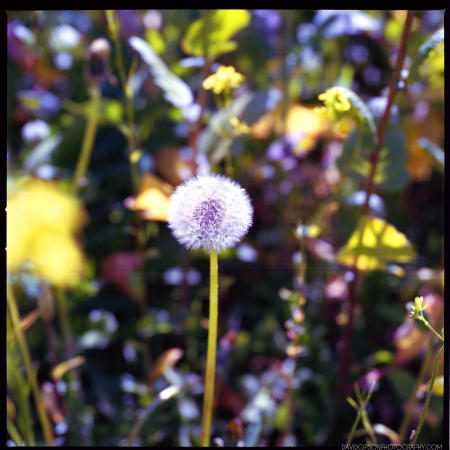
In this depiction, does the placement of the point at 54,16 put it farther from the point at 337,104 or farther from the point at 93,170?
the point at 337,104

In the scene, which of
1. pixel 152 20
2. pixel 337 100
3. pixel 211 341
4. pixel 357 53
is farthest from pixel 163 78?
pixel 357 53

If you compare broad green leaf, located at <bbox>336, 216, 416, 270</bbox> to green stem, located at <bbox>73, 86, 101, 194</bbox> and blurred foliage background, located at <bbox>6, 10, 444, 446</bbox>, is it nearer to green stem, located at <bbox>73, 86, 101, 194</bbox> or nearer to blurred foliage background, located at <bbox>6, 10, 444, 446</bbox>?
blurred foliage background, located at <bbox>6, 10, 444, 446</bbox>

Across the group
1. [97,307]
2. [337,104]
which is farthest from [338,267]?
[97,307]

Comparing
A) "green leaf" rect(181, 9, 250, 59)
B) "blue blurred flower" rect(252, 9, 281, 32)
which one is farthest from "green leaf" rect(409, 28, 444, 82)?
"blue blurred flower" rect(252, 9, 281, 32)

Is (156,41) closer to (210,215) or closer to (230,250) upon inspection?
(230,250)

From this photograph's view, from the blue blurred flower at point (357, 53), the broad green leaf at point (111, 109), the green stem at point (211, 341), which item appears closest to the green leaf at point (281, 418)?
the green stem at point (211, 341)

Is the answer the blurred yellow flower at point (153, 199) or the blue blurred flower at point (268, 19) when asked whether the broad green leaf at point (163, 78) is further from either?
the blue blurred flower at point (268, 19)
